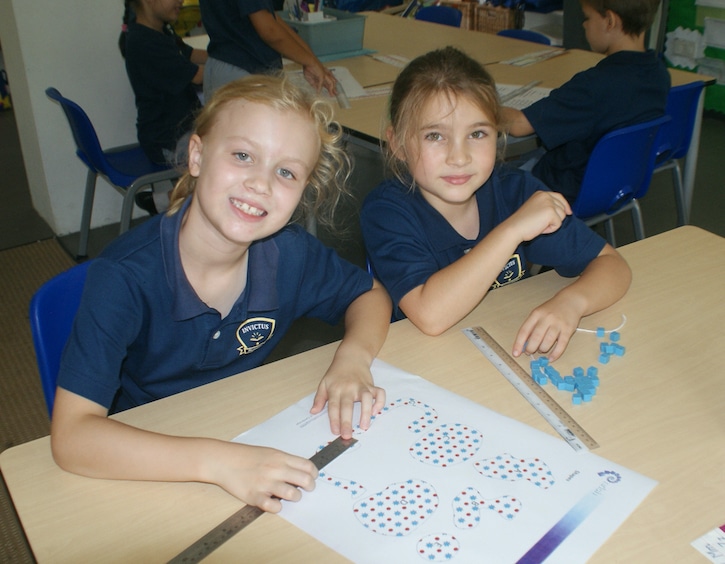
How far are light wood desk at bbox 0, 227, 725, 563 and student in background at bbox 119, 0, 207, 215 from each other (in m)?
1.86

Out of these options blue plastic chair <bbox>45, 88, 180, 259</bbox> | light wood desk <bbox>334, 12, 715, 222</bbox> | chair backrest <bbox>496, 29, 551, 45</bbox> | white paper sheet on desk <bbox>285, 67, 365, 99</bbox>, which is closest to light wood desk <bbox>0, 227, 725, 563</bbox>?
light wood desk <bbox>334, 12, 715, 222</bbox>

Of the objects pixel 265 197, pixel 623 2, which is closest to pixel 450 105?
pixel 265 197

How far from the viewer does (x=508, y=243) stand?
1270 millimetres

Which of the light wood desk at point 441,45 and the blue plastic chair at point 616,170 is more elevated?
the light wood desk at point 441,45

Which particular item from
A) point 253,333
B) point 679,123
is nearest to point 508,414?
point 253,333

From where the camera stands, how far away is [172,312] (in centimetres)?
116

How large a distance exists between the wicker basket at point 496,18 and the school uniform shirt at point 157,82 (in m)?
3.15

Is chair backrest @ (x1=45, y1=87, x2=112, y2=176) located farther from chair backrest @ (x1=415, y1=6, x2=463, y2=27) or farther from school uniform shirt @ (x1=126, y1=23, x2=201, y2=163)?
chair backrest @ (x1=415, y1=6, x2=463, y2=27)

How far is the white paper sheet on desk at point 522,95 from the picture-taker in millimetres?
2512

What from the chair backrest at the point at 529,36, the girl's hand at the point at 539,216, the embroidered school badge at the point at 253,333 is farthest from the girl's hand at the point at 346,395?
the chair backrest at the point at 529,36

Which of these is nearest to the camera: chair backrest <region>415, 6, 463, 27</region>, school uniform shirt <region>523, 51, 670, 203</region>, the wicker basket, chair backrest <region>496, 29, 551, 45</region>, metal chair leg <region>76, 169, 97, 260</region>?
school uniform shirt <region>523, 51, 670, 203</region>

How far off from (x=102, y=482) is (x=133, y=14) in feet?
8.10

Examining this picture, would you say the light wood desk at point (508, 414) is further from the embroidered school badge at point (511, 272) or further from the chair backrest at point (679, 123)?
the chair backrest at point (679, 123)

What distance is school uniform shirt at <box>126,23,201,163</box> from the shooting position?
2.80 metres
